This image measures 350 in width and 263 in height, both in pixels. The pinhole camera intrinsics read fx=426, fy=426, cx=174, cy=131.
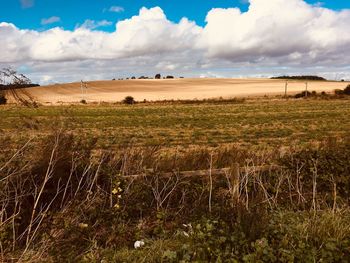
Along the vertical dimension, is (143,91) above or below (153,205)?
below

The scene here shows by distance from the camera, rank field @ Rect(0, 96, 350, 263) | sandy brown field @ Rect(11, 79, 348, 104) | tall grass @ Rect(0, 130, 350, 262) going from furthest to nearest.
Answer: sandy brown field @ Rect(11, 79, 348, 104) < tall grass @ Rect(0, 130, 350, 262) < field @ Rect(0, 96, 350, 263)

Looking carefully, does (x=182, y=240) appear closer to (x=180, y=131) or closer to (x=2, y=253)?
(x=2, y=253)

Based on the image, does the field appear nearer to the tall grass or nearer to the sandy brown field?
the tall grass

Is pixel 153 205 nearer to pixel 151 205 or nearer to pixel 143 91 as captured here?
pixel 151 205

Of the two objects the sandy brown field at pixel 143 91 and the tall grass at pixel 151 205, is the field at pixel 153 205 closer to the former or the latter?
the tall grass at pixel 151 205

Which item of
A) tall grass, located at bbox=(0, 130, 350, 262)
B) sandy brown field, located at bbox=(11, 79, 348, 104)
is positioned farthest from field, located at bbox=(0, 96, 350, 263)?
sandy brown field, located at bbox=(11, 79, 348, 104)

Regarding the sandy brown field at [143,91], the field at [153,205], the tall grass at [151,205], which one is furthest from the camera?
the sandy brown field at [143,91]

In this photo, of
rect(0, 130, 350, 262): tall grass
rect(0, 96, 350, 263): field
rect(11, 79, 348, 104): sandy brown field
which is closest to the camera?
rect(0, 96, 350, 263): field

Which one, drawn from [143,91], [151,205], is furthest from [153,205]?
[143,91]

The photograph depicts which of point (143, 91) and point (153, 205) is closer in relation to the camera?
point (153, 205)

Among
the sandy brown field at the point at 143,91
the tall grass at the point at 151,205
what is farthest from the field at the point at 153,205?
the sandy brown field at the point at 143,91

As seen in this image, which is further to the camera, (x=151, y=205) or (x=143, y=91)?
(x=143, y=91)

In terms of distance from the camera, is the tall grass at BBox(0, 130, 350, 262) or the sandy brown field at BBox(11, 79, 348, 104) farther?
the sandy brown field at BBox(11, 79, 348, 104)

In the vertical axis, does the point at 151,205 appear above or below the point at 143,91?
above
